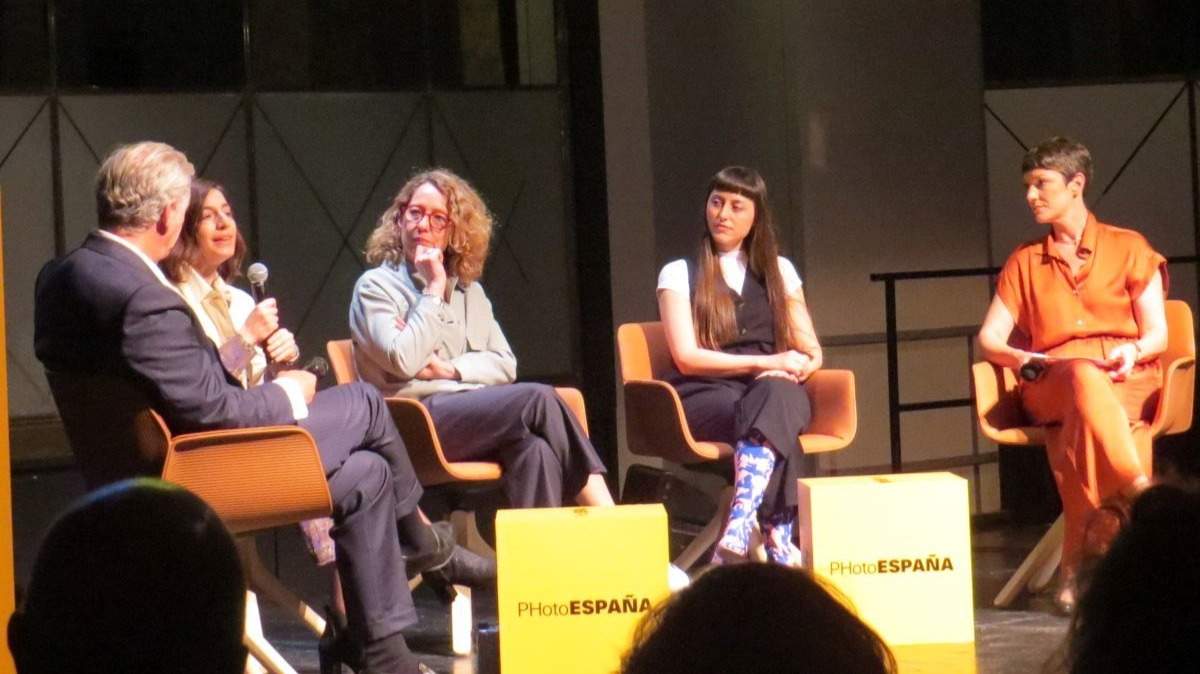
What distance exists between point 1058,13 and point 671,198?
259 centimetres

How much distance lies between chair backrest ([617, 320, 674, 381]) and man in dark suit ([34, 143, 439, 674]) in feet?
4.46

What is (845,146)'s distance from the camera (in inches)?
264

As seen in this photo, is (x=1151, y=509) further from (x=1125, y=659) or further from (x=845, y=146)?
(x=845, y=146)

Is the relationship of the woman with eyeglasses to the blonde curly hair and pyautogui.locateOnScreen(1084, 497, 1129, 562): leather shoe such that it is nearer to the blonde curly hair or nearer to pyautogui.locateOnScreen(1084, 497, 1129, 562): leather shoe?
the blonde curly hair

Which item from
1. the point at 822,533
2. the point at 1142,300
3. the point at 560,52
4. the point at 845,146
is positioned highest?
the point at 560,52

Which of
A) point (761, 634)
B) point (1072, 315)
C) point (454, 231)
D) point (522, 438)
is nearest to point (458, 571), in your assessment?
point (522, 438)

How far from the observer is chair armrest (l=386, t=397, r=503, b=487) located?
455 centimetres

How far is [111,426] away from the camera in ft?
12.3

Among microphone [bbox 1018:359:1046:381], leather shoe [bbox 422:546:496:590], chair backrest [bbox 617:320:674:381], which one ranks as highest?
chair backrest [bbox 617:320:674:381]

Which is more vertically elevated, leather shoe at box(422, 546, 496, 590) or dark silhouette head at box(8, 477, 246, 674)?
dark silhouette head at box(8, 477, 246, 674)

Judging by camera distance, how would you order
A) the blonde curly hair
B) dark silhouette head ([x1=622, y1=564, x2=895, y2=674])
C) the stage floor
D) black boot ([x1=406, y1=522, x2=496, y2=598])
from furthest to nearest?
1. the blonde curly hair
2. black boot ([x1=406, y1=522, x2=496, y2=598])
3. the stage floor
4. dark silhouette head ([x1=622, y1=564, x2=895, y2=674])

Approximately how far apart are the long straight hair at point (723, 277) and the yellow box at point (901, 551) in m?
Result: 1.10

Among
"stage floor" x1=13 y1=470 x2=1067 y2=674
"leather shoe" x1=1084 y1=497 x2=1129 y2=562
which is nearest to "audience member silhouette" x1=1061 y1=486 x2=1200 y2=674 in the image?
"leather shoe" x1=1084 y1=497 x2=1129 y2=562

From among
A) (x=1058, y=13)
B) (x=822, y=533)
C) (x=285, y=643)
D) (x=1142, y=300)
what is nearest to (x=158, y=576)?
(x=822, y=533)
